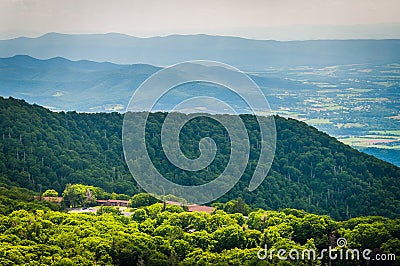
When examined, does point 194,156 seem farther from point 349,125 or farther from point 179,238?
point 349,125

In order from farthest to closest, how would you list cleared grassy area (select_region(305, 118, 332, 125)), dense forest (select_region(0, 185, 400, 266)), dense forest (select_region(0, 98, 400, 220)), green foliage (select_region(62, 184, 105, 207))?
cleared grassy area (select_region(305, 118, 332, 125)) < dense forest (select_region(0, 98, 400, 220)) < green foliage (select_region(62, 184, 105, 207)) < dense forest (select_region(0, 185, 400, 266))

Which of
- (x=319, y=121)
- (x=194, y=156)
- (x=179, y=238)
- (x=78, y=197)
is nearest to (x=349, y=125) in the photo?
(x=319, y=121)

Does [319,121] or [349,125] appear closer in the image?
[349,125]

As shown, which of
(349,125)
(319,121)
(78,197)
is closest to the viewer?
(78,197)

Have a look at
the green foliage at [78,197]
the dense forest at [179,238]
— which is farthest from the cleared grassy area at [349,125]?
the dense forest at [179,238]

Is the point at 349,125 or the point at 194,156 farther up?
the point at 349,125

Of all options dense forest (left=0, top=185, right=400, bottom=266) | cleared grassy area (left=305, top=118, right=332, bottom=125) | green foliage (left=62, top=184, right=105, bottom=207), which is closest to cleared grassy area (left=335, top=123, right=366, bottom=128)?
cleared grassy area (left=305, top=118, right=332, bottom=125)

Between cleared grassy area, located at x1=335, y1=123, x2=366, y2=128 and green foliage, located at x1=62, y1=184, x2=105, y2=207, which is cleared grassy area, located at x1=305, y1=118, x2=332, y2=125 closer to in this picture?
cleared grassy area, located at x1=335, y1=123, x2=366, y2=128

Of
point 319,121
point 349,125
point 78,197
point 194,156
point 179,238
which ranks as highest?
point 319,121
